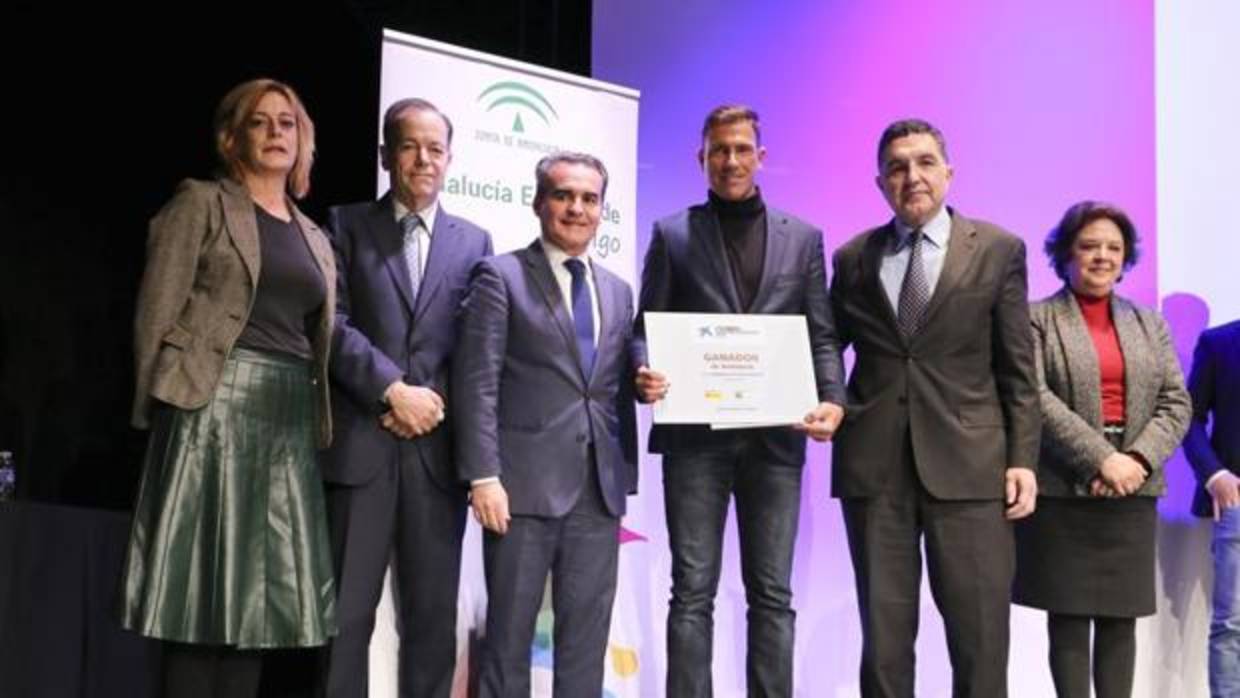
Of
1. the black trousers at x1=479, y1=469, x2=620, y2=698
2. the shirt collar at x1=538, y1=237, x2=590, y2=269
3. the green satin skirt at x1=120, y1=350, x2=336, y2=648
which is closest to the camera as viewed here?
the green satin skirt at x1=120, y1=350, x2=336, y2=648

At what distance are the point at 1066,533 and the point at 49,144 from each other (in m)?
3.39

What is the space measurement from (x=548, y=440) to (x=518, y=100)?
5.14 ft

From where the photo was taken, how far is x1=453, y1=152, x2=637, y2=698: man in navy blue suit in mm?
3203

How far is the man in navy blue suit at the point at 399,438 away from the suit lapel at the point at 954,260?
1.34m

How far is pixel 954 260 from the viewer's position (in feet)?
11.2

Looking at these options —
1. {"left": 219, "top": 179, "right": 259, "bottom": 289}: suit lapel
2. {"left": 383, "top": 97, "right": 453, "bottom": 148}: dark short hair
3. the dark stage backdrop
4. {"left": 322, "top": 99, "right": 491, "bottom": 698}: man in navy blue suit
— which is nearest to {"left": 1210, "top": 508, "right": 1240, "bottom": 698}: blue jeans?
{"left": 322, "top": 99, "right": 491, "bottom": 698}: man in navy blue suit

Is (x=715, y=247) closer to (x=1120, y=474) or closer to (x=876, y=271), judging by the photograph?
(x=876, y=271)

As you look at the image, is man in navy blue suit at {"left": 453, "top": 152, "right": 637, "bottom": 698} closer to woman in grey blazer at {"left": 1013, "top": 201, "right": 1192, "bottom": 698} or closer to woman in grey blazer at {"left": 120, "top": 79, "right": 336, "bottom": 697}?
woman in grey blazer at {"left": 120, "top": 79, "right": 336, "bottom": 697}

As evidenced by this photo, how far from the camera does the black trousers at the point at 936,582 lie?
3.35 metres

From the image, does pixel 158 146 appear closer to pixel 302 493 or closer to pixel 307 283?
pixel 307 283

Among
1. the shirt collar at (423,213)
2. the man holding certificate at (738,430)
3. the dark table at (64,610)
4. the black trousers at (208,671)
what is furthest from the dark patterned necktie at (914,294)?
the dark table at (64,610)

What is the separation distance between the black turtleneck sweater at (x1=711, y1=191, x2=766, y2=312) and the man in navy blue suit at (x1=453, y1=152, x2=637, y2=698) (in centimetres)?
41

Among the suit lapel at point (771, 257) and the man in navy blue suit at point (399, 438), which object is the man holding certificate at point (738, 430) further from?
the man in navy blue suit at point (399, 438)

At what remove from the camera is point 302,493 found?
2.95 m
